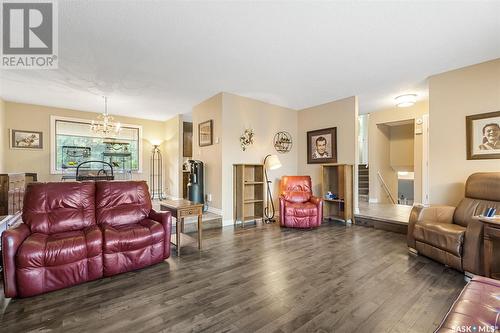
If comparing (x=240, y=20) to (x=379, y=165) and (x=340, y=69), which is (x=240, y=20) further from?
(x=379, y=165)

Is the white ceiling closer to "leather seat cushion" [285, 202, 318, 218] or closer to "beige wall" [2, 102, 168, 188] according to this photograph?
"beige wall" [2, 102, 168, 188]

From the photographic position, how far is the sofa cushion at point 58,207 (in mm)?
2408

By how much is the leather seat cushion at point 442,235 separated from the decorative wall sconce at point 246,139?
328 cm

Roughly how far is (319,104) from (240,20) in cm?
366

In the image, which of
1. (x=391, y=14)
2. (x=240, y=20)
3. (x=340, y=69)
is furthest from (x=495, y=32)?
(x=240, y=20)

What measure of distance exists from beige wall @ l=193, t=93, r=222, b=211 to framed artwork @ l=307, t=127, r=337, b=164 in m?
2.48

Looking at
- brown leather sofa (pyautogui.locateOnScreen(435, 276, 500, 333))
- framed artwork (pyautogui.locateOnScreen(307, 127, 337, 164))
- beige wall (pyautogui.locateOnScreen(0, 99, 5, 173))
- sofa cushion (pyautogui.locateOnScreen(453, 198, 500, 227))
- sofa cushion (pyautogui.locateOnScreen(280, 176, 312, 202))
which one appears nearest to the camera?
brown leather sofa (pyautogui.locateOnScreen(435, 276, 500, 333))

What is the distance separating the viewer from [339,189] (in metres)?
5.02

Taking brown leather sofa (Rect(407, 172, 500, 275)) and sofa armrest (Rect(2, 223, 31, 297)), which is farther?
brown leather sofa (Rect(407, 172, 500, 275))

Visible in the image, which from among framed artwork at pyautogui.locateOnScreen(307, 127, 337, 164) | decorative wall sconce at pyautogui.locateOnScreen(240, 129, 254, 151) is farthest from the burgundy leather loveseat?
framed artwork at pyautogui.locateOnScreen(307, 127, 337, 164)

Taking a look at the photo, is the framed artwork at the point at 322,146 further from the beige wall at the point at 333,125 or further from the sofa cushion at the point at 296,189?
the sofa cushion at the point at 296,189

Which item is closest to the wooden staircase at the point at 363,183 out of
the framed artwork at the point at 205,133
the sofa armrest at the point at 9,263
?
the framed artwork at the point at 205,133

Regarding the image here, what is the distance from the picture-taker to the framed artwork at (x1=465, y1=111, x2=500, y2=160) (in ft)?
10.2

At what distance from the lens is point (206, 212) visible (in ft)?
15.8
